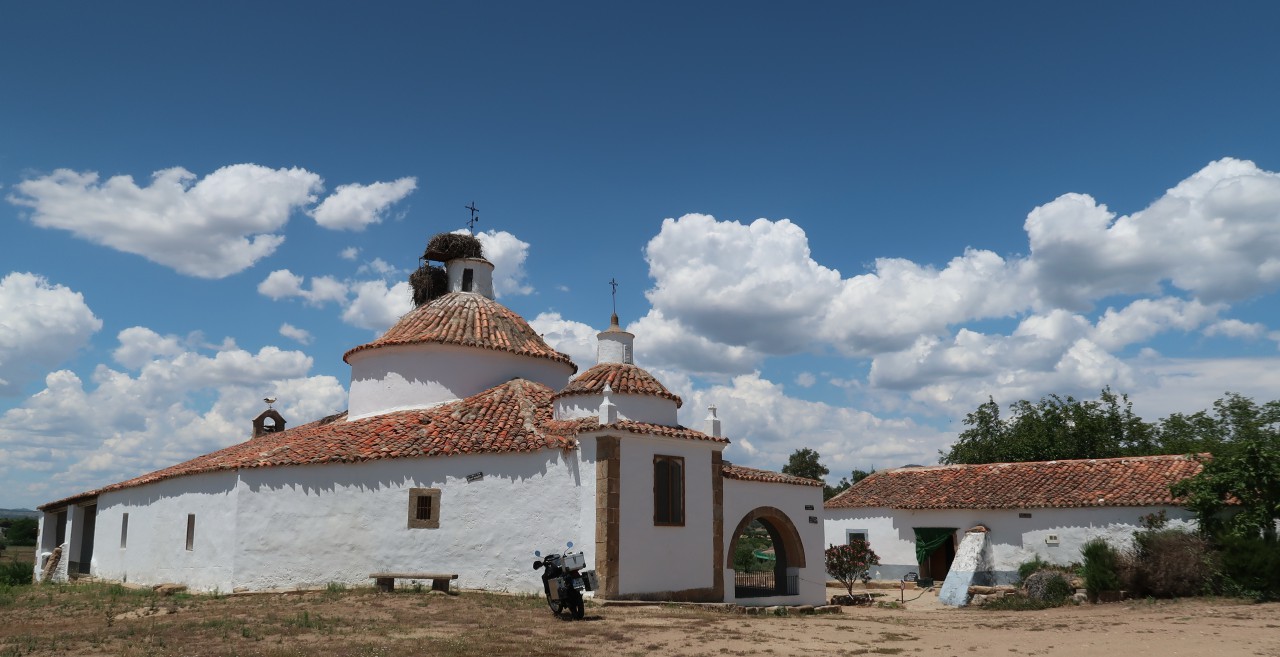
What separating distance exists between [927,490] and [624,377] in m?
16.8

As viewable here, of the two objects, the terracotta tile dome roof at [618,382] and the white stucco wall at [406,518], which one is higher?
the terracotta tile dome roof at [618,382]

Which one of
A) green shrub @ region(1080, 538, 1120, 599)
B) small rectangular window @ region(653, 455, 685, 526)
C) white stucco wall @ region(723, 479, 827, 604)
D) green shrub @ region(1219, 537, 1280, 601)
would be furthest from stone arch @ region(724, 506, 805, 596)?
green shrub @ region(1219, 537, 1280, 601)

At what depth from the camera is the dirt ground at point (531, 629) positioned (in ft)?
40.8

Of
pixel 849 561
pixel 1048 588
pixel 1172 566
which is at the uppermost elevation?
pixel 1172 566

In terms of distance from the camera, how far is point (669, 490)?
66.2 ft

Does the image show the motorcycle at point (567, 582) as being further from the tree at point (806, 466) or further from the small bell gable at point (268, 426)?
the tree at point (806, 466)

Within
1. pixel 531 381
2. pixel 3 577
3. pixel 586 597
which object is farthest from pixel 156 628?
pixel 3 577

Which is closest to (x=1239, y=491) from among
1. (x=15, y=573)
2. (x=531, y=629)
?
(x=531, y=629)

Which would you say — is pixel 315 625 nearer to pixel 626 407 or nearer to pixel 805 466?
pixel 626 407

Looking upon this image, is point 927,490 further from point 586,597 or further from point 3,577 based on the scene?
point 3,577

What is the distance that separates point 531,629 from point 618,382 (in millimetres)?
7528

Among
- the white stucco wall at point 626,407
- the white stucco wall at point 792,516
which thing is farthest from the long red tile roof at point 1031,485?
the white stucco wall at point 626,407

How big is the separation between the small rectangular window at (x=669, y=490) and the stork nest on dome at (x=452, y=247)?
43.7ft

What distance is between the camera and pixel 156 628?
46.0ft
